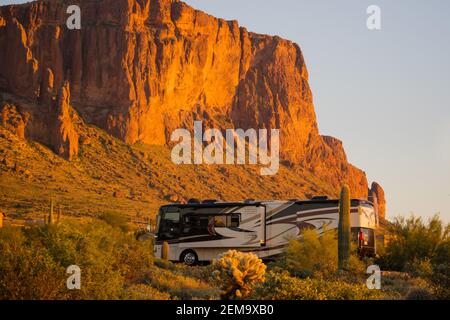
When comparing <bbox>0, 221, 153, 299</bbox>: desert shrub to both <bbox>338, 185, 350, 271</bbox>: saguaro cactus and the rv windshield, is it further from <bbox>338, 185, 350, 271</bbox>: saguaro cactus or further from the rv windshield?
the rv windshield

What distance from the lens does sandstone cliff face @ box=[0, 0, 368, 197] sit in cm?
11681

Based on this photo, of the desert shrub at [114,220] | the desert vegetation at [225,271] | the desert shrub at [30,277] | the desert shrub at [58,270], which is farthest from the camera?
the desert shrub at [114,220]

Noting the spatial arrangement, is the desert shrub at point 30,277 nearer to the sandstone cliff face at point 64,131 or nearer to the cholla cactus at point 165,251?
the cholla cactus at point 165,251

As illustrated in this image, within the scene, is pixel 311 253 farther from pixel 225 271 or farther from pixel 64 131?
pixel 64 131

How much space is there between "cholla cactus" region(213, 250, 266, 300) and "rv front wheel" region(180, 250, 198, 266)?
17.7m

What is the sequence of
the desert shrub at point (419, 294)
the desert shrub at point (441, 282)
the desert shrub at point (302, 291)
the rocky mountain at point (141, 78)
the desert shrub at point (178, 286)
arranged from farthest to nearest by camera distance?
the rocky mountain at point (141, 78) → the desert shrub at point (419, 294) → the desert shrub at point (178, 286) → the desert shrub at point (441, 282) → the desert shrub at point (302, 291)

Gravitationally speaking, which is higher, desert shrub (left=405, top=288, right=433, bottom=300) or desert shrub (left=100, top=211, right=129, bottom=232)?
desert shrub (left=100, top=211, right=129, bottom=232)

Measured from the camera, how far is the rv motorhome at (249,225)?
34.0m

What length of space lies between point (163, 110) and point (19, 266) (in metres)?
111

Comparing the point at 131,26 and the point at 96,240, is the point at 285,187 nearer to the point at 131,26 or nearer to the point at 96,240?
the point at 131,26

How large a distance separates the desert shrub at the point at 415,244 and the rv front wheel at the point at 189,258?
8.40m

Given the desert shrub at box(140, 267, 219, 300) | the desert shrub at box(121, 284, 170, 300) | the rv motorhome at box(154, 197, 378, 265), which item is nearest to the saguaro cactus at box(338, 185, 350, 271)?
the rv motorhome at box(154, 197, 378, 265)

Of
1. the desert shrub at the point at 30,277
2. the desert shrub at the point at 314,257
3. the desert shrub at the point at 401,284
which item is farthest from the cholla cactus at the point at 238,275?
the desert shrub at the point at 314,257
